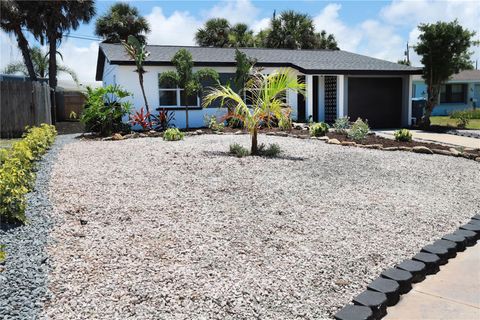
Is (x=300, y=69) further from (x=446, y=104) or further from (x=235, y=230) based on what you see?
(x=446, y=104)

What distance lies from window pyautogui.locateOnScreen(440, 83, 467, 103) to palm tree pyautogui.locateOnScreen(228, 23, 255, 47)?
14.4 metres

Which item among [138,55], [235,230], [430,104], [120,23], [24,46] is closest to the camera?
[235,230]

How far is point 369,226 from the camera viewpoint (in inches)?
196

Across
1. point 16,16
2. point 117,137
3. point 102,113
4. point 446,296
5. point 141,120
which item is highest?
point 16,16

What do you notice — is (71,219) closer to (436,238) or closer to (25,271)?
(25,271)

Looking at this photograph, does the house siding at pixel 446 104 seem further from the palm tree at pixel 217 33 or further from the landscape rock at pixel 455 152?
the landscape rock at pixel 455 152

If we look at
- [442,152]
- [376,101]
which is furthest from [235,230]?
[376,101]

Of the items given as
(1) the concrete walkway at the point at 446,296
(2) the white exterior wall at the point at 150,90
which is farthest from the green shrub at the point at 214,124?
(1) the concrete walkway at the point at 446,296

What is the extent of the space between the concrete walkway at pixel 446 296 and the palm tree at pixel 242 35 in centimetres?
2937

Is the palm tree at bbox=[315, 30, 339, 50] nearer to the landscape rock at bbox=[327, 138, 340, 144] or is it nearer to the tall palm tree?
the tall palm tree

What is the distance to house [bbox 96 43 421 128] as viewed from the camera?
16.9 meters

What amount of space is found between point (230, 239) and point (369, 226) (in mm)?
1645

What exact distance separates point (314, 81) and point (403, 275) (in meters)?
17.0

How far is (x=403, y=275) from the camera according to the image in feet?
11.9
